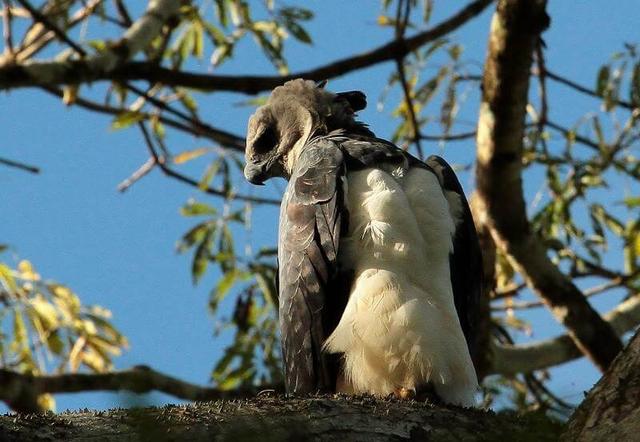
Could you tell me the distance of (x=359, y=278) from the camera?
15.3ft

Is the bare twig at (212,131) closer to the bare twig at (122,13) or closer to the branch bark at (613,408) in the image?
the bare twig at (122,13)

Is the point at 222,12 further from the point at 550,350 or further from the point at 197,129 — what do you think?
the point at 550,350

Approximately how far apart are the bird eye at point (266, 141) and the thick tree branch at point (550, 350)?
125 inches

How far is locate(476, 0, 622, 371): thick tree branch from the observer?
693cm

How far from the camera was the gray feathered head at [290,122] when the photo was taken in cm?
598

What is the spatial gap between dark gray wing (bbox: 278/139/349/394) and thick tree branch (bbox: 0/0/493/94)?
321 centimetres

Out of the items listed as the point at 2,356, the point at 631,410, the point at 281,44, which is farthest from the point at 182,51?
the point at 631,410

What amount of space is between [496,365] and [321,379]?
389 cm

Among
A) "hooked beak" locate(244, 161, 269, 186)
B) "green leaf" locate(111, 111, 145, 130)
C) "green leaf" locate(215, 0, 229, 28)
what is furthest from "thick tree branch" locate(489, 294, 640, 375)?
"green leaf" locate(215, 0, 229, 28)

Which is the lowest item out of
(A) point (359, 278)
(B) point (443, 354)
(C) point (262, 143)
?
(B) point (443, 354)

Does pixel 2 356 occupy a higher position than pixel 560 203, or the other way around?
pixel 560 203

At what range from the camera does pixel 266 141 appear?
6320mm

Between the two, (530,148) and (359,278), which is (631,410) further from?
(530,148)

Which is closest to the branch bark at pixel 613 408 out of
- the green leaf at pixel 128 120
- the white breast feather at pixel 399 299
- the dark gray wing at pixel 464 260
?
the white breast feather at pixel 399 299
